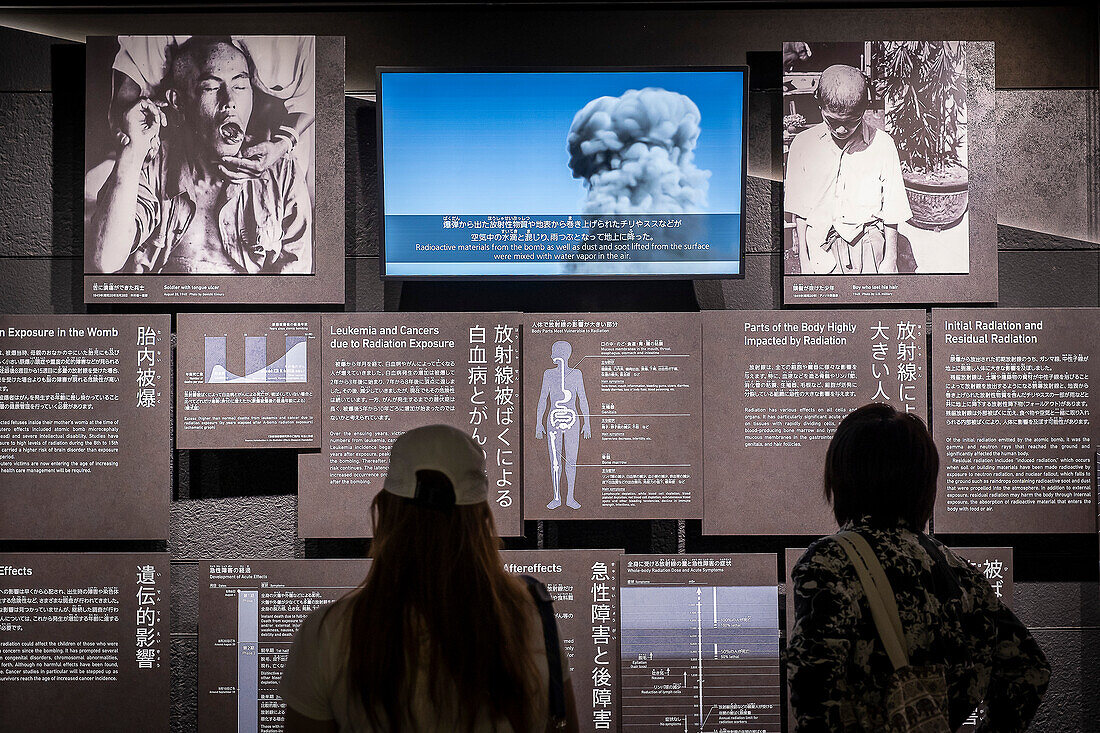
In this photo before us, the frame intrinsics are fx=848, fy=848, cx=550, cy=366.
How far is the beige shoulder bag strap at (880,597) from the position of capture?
153 cm

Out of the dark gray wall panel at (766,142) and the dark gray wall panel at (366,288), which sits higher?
the dark gray wall panel at (766,142)

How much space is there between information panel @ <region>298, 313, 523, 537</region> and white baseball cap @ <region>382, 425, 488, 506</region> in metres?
1.44

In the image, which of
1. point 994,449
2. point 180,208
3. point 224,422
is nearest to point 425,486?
point 224,422

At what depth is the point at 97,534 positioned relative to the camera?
8.95ft

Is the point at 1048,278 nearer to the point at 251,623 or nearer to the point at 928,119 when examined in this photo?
the point at 928,119

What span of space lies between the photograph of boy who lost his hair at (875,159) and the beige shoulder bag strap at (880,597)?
1.39 m

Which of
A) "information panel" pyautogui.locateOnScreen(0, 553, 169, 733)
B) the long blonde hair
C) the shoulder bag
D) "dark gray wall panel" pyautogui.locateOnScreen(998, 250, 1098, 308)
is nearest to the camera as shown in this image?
the long blonde hair

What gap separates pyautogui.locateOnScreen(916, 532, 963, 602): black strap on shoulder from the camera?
5.23 ft

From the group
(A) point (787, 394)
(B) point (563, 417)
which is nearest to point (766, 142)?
(A) point (787, 394)

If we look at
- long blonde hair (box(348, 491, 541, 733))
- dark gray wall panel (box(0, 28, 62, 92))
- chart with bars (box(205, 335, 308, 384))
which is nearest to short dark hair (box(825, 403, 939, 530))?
long blonde hair (box(348, 491, 541, 733))

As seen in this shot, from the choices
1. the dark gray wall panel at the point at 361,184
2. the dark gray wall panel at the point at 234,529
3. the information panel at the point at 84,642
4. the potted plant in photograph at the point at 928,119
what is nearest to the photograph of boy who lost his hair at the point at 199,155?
the dark gray wall panel at the point at 361,184

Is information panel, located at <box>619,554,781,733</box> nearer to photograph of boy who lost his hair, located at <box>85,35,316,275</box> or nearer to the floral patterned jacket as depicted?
the floral patterned jacket

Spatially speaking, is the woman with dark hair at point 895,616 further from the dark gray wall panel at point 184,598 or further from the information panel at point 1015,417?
the dark gray wall panel at point 184,598

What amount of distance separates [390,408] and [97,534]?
40.3 inches
